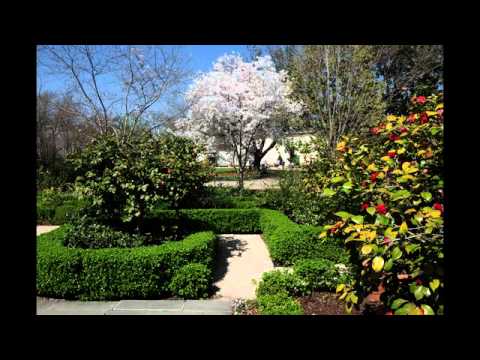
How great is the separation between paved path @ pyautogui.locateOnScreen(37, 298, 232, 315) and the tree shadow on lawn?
19.9 inches

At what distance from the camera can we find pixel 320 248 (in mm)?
5664

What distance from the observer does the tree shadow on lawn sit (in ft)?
16.9

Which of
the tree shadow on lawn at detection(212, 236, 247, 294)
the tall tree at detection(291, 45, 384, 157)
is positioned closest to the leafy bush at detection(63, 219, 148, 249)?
the tree shadow on lawn at detection(212, 236, 247, 294)

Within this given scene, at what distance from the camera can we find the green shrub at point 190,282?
13.6 feet

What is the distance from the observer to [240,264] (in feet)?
18.6

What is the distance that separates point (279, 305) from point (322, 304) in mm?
668

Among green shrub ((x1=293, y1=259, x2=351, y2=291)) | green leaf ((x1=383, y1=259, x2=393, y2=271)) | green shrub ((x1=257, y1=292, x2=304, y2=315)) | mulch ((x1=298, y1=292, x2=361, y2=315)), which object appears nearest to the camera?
green leaf ((x1=383, y1=259, x2=393, y2=271))

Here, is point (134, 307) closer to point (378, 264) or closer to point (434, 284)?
point (378, 264)

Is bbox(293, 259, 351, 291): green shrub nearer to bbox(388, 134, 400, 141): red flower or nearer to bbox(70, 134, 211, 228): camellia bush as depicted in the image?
bbox(388, 134, 400, 141): red flower
